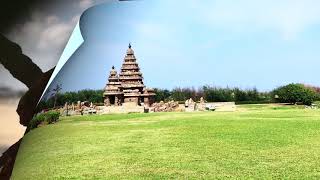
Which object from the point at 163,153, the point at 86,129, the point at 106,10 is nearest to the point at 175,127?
the point at 163,153

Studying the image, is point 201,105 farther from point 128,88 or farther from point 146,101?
point 128,88

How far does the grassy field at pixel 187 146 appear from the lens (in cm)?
290

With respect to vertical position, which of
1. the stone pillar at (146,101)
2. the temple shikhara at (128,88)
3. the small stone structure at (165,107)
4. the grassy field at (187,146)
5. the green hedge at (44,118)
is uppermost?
the temple shikhara at (128,88)

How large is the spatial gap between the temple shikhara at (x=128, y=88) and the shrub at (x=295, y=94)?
67 cm

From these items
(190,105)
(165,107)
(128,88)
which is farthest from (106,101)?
(190,105)

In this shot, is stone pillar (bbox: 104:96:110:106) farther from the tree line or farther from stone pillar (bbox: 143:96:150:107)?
stone pillar (bbox: 143:96:150:107)

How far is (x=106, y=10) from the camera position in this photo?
11.5 feet

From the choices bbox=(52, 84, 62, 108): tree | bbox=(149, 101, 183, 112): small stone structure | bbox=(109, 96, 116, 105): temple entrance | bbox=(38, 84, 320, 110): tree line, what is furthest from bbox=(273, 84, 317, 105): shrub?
bbox=(52, 84, 62, 108): tree

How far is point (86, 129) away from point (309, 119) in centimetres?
113

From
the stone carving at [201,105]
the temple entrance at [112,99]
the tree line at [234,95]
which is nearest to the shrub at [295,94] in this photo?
the tree line at [234,95]

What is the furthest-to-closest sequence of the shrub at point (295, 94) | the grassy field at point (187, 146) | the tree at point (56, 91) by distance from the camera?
the tree at point (56, 91)
the shrub at point (295, 94)
the grassy field at point (187, 146)

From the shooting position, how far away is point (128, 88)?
3434 millimetres

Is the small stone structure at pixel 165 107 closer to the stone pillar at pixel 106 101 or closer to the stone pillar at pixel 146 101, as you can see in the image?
the stone pillar at pixel 146 101

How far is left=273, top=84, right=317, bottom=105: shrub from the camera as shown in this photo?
323 centimetres
